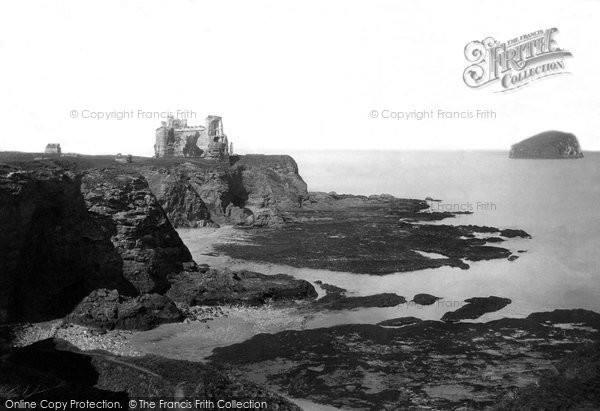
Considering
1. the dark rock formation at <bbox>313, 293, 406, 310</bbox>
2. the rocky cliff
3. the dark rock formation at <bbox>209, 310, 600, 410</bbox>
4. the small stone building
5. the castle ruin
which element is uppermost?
the castle ruin

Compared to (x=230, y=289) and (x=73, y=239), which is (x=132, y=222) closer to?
(x=73, y=239)

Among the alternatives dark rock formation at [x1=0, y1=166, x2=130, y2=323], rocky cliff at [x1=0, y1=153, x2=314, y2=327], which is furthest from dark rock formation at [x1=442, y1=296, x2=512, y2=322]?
dark rock formation at [x1=0, y1=166, x2=130, y2=323]

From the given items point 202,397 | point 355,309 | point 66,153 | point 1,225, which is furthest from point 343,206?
point 202,397

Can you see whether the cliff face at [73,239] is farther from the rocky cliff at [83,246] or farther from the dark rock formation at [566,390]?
the dark rock formation at [566,390]

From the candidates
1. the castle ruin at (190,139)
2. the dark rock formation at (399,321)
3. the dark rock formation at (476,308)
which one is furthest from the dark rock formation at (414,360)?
the castle ruin at (190,139)

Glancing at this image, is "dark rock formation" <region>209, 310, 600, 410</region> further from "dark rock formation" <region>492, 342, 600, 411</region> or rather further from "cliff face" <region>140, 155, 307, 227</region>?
"cliff face" <region>140, 155, 307, 227</region>

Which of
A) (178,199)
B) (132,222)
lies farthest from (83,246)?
(178,199)
